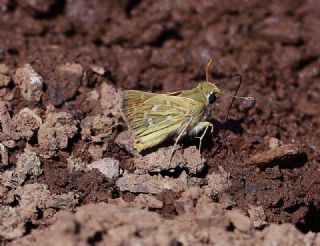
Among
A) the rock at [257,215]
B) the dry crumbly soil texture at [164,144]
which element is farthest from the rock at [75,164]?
the rock at [257,215]

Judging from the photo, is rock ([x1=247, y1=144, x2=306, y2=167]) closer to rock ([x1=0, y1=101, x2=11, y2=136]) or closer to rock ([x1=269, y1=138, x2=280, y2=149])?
rock ([x1=269, y1=138, x2=280, y2=149])

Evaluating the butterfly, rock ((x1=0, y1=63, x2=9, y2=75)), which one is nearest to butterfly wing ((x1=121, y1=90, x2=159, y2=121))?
the butterfly

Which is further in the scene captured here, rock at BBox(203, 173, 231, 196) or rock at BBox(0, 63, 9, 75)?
rock at BBox(0, 63, 9, 75)

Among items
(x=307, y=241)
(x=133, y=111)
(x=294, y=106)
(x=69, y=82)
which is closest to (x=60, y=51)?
(x=69, y=82)


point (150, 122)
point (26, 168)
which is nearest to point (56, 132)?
point (26, 168)

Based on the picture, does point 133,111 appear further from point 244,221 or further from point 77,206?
point 244,221

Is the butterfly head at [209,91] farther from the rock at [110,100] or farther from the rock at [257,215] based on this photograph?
the rock at [257,215]

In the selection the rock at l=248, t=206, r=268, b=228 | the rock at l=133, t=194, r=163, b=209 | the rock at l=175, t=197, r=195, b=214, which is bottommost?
the rock at l=248, t=206, r=268, b=228

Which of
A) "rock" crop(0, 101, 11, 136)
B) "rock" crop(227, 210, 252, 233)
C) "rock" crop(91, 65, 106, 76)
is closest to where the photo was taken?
"rock" crop(227, 210, 252, 233)
